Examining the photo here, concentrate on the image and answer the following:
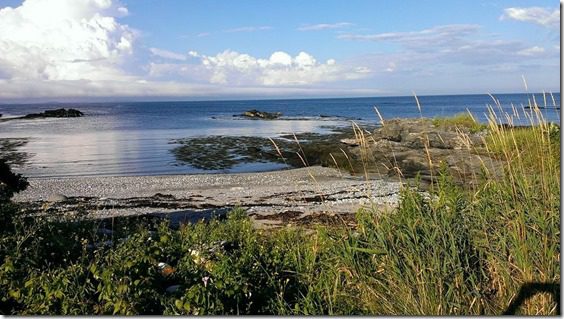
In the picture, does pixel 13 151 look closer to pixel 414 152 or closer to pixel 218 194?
pixel 218 194

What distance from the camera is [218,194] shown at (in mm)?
13367

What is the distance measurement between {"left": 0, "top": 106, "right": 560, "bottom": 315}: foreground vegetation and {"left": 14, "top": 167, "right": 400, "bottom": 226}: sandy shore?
185 inches

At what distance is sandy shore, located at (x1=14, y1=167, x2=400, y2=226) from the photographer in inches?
416

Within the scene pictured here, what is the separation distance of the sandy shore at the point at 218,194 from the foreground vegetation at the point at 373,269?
470cm

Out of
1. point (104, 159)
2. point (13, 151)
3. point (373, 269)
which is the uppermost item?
point (373, 269)

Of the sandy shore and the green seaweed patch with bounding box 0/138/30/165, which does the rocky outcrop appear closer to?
the sandy shore

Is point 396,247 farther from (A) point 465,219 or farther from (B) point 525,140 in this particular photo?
(B) point 525,140

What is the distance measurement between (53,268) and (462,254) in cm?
298

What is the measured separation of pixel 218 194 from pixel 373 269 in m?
9.71

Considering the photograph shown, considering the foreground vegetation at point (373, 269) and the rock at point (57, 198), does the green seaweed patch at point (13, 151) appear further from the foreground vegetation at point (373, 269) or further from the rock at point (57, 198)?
the foreground vegetation at point (373, 269)

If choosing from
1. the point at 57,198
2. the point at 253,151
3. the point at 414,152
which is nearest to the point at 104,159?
the point at 253,151

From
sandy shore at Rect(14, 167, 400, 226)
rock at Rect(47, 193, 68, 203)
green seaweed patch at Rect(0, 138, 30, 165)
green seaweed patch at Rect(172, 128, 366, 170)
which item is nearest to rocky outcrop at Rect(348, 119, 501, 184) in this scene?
sandy shore at Rect(14, 167, 400, 226)

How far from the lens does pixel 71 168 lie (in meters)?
18.9

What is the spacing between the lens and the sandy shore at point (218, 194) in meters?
10.6
